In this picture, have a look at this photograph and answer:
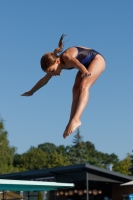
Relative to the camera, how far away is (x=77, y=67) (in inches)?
164

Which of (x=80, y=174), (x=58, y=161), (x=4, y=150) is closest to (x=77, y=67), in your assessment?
(x=80, y=174)

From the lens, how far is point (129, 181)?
94.1 feet

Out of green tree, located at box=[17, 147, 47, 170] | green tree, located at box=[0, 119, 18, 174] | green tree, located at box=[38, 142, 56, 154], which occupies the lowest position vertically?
green tree, located at box=[0, 119, 18, 174]

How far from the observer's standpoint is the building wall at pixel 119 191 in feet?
94.8

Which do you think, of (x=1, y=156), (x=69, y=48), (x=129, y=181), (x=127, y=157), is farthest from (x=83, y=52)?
(x=127, y=157)

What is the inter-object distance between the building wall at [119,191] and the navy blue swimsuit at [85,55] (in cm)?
2506

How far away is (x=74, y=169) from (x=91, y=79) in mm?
22994

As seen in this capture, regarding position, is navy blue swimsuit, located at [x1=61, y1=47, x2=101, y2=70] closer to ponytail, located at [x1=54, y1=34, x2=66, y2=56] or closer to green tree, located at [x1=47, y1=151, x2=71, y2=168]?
ponytail, located at [x1=54, y1=34, x2=66, y2=56]

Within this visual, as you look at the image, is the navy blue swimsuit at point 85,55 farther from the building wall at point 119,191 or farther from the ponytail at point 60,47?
the building wall at point 119,191

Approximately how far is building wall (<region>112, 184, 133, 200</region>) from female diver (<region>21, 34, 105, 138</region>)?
2507cm

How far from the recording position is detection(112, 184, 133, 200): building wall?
1138 inches

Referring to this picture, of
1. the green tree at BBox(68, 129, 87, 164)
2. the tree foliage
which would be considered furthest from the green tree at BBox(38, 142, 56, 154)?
the green tree at BBox(68, 129, 87, 164)

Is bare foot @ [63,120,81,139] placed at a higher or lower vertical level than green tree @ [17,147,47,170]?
lower

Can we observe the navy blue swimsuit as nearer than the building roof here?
Yes
